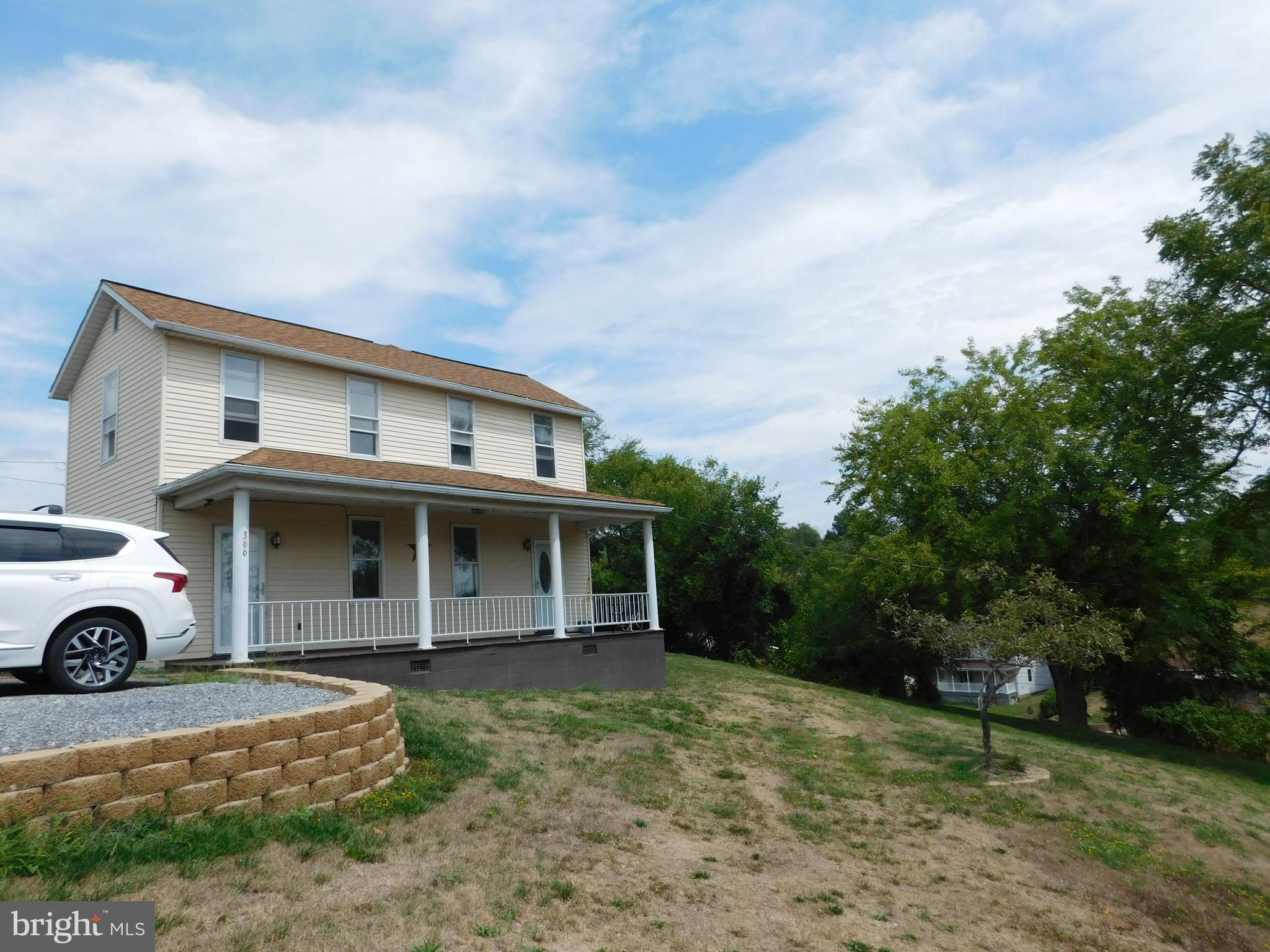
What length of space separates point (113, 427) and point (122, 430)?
1.71 ft

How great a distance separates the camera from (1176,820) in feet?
33.5

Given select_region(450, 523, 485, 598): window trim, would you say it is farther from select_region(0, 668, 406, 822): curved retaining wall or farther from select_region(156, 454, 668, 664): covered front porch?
select_region(0, 668, 406, 822): curved retaining wall

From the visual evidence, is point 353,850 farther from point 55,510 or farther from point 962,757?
point 962,757

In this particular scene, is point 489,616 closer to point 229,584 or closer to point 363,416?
point 363,416

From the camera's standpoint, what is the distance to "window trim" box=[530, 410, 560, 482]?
19109mm

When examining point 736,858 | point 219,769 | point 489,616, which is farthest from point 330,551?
point 736,858

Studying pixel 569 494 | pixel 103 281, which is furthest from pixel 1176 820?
Result: pixel 103 281

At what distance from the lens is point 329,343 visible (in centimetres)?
1638

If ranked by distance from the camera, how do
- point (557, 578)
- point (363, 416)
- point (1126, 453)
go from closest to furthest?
point (363, 416), point (557, 578), point (1126, 453)

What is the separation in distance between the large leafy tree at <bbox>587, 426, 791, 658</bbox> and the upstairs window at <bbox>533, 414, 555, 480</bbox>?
13.2 metres

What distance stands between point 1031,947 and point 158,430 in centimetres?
1345

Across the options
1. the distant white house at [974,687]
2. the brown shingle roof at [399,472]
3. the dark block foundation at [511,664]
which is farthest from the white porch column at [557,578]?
the distant white house at [974,687]

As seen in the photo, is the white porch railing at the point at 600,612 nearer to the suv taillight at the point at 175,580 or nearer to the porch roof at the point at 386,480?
the porch roof at the point at 386,480

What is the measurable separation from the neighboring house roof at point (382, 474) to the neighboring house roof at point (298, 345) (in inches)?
73.3
